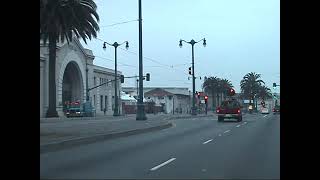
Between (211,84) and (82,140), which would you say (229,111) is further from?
(211,84)

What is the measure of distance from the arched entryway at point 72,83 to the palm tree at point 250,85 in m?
70.9

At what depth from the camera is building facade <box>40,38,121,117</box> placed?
8144 centimetres

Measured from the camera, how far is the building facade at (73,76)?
3206 inches

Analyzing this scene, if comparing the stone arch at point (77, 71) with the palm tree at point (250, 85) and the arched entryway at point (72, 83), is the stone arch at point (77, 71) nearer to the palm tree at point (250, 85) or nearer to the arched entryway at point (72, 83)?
the arched entryway at point (72, 83)

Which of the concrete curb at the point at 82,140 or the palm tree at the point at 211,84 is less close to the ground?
the palm tree at the point at 211,84

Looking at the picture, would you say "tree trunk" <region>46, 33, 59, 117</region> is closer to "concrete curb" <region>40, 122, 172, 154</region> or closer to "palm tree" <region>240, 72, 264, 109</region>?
"concrete curb" <region>40, 122, 172, 154</region>

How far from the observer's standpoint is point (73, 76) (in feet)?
316

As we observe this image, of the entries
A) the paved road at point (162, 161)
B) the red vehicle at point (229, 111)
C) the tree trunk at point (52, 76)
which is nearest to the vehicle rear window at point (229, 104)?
the red vehicle at point (229, 111)

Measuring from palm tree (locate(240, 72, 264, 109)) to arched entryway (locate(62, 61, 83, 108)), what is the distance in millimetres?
70883

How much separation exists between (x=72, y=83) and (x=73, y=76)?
1159 mm
